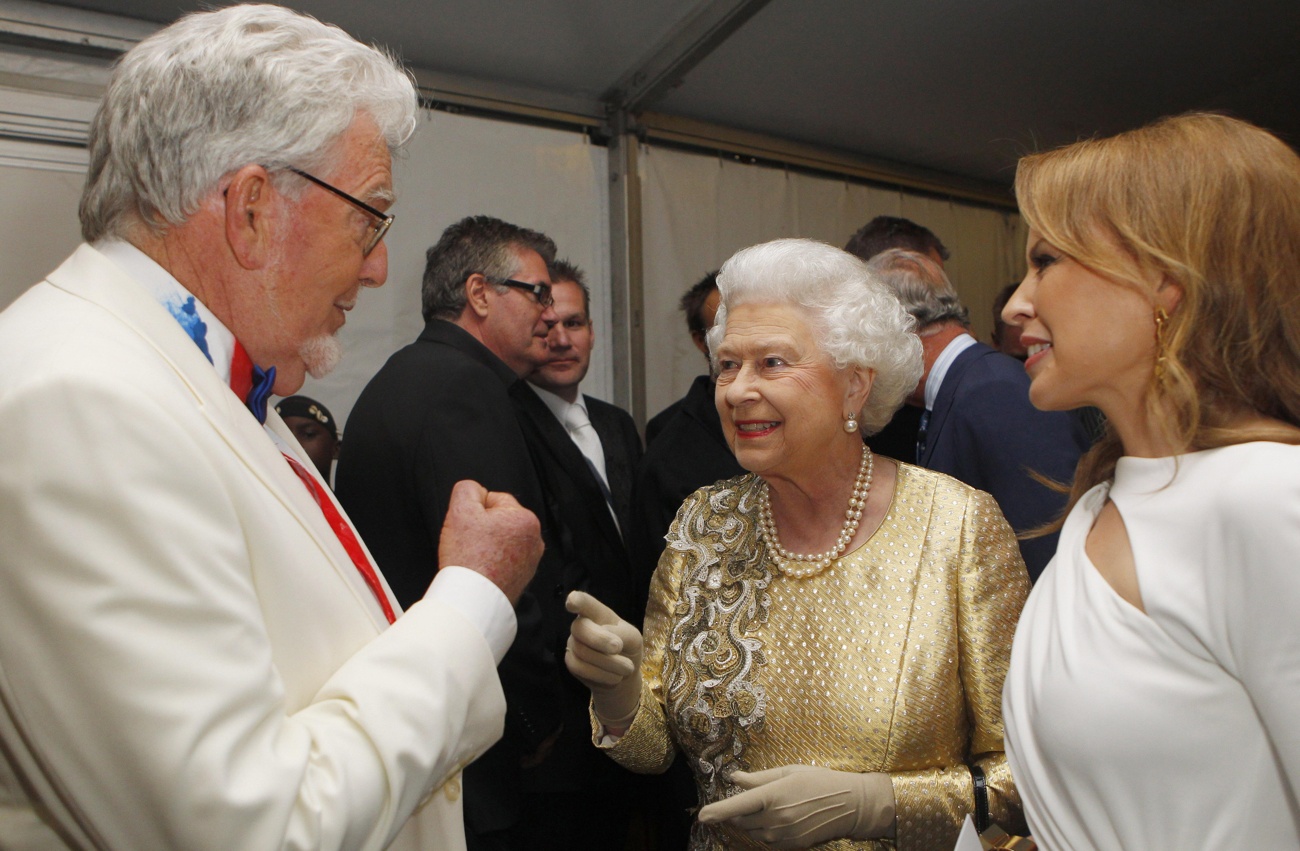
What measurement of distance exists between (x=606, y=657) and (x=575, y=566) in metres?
0.96

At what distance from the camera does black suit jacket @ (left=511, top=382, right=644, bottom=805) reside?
2352mm

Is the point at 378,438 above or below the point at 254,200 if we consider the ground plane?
below

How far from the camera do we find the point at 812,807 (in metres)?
1.44

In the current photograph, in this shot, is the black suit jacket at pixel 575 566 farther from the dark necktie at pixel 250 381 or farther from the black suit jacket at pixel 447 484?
→ the dark necktie at pixel 250 381

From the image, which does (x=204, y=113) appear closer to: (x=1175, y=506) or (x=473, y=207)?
(x=1175, y=506)

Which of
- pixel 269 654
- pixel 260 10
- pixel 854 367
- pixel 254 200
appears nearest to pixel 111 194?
pixel 254 200

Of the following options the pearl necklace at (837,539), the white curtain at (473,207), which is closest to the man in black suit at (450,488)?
the pearl necklace at (837,539)

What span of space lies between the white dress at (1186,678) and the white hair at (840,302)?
2.38 ft

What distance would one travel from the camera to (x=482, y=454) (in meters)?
2.15

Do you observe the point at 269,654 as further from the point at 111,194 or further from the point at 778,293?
the point at 778,293

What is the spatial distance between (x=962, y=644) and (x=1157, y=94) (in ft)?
11.9

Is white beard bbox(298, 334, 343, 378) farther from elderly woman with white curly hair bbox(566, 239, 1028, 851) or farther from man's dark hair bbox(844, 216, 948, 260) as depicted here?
man's dark hair bbox(844, 216, 948, 260)

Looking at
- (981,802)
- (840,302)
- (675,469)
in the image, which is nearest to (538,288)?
(675,469)

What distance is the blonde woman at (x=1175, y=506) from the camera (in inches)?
36.1
